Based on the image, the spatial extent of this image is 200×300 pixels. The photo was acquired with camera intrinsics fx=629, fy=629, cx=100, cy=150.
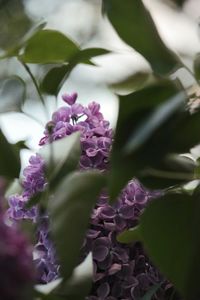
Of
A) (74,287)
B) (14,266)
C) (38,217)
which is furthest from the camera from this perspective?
(38,217)

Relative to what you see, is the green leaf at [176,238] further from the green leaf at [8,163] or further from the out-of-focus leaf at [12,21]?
the out-of-focus leaf at [12,21]

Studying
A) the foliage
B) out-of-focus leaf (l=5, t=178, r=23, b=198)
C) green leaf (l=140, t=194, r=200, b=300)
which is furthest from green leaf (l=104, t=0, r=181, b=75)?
out-of-focus leaf (l=5, t=178, r=23, b=198)

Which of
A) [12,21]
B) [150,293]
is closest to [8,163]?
[150,293]

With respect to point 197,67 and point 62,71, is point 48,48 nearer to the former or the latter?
point 62,71

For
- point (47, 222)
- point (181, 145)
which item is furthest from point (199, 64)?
point (47, 222)

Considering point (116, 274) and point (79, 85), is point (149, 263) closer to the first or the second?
point (116, 274)

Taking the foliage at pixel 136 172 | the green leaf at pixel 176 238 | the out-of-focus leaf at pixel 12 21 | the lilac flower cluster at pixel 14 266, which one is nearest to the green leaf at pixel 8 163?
the foliage at pixel 136 172

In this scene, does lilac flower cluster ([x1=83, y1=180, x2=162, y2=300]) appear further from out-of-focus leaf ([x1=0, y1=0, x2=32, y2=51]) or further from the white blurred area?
out-of-focus leaf ([x1=0, y1=0, x2=32, y2=51])
